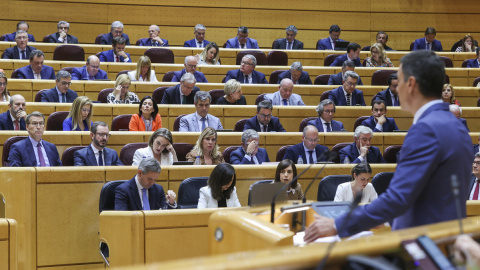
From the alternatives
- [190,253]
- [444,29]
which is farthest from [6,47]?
[444,29]

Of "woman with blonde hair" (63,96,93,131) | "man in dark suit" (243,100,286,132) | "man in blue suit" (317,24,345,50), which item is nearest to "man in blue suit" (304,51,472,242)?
"woman with blonde hair" (63,96,93,131)

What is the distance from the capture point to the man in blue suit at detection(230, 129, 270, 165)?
529 centimetres

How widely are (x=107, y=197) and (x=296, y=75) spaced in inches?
167

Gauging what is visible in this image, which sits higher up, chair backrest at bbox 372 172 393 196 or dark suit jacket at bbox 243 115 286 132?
dark suit jacket at bbox 243 115 286 132

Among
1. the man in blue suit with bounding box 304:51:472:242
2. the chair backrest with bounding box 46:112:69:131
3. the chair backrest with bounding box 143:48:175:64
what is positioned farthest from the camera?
the chair backrest with bounding box 143:48:175:64

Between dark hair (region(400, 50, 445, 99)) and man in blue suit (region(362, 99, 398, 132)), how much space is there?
459cm

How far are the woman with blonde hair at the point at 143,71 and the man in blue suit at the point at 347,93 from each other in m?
2.11

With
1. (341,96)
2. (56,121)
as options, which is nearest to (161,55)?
(341,96)

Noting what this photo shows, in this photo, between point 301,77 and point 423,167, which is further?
point 301,77

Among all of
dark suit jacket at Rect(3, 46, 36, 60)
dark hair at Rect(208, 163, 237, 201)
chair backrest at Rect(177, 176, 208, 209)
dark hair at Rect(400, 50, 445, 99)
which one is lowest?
chair backrest at Rect(177, 176, 208, 209)

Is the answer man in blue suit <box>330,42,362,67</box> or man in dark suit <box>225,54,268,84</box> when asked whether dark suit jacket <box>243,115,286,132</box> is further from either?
man in blue suit <box>330,42,362,67</box>

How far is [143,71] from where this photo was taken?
24.1ft

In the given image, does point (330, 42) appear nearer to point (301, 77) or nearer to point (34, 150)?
point (301, 77)

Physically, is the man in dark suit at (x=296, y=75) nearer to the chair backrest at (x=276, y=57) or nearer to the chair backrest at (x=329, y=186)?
the chair backrest at (x=276, y=57)
